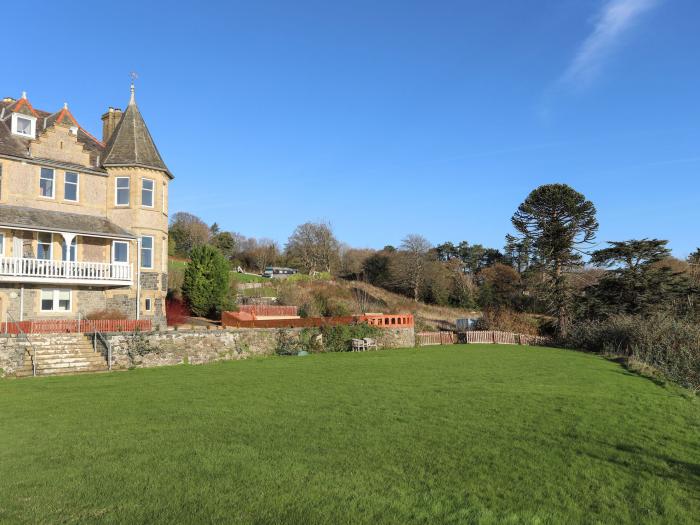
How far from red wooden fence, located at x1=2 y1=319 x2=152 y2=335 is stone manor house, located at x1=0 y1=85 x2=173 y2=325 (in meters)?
3.44

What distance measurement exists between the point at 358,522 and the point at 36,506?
3.72m

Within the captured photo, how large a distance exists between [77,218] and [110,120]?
760 centimetres

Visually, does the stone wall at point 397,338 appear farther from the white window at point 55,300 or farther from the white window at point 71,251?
the white window at point 71,251

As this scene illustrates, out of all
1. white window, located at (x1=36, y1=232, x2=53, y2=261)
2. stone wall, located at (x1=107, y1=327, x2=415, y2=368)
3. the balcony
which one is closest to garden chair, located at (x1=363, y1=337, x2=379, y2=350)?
Answer: stone wall, located at (x1=107, y1=327, x2=415, y2=368)

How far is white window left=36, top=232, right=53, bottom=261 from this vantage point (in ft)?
76.9

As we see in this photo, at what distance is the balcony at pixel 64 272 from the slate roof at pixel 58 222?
145cm

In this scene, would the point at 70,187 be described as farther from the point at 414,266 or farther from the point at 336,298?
the point at 414,266

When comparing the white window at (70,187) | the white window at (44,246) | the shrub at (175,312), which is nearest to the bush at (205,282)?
the shrub at (175,312)

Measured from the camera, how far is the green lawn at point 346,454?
591 cm

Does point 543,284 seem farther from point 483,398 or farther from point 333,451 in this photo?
point 333,451

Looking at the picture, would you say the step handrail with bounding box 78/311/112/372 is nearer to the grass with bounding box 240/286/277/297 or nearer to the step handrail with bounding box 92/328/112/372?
the step handrail with bounding box 92/328/112/372

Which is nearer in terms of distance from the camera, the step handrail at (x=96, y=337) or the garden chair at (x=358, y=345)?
the step handrail at (x=96, y=337)

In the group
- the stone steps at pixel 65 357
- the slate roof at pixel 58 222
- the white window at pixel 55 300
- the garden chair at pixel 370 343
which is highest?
the slate roof at pixel 58 222

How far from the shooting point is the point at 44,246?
2367 cm
